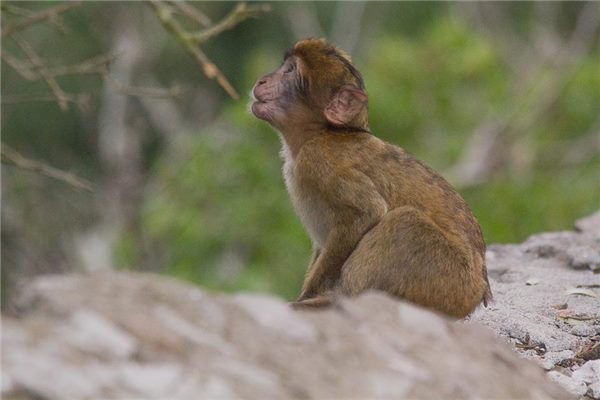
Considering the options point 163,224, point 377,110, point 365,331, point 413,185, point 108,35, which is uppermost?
point 108,35

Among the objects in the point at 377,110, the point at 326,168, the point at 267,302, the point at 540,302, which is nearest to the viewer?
the point at 267,302

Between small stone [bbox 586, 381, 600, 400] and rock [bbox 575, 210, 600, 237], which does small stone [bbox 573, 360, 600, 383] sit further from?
rock [bbox 575, 210, 600, 237]

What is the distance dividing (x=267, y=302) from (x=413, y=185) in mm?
2006

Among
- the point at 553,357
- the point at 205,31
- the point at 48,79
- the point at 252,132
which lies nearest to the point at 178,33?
the point at 205,31

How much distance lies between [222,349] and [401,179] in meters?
2.27

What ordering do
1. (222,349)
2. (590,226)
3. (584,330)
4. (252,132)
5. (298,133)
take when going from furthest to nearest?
1. (252,132)
2. (590,226)
3. (298,133)
4. (584,330)
5. (222,349)

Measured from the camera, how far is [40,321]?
306 centimetres

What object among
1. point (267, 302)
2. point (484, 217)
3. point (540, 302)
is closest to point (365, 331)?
point (267, 302)

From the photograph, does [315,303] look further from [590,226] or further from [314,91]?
[590,226]

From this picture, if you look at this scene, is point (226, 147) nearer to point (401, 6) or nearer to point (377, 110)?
point (377, 110)

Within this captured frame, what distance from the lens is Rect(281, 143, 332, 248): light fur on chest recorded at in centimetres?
534

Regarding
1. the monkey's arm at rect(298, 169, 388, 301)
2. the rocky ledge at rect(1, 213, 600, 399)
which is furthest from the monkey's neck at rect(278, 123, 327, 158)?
the rocky ledge at rect(1, 213, 600, 399)

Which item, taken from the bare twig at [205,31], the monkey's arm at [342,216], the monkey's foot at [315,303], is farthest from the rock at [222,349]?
the bare twig at [205,31]

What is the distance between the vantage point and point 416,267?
4.96 metres
